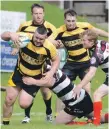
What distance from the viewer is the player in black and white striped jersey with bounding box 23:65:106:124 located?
28.3 feet

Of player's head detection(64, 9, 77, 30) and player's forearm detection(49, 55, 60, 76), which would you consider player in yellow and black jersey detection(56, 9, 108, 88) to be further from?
player's forearm detection(49, 55, 60, 76)

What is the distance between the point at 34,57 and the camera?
28.8 feet

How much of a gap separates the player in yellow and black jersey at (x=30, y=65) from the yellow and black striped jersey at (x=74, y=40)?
1.84 meters

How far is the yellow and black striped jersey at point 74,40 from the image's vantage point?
10727 mm

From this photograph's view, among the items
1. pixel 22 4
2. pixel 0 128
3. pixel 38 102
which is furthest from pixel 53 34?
pixel 22 4

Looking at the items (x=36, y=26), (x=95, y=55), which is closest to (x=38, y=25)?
(x=36, y=26)

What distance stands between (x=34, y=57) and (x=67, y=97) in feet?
2.61

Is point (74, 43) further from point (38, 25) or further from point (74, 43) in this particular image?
point (38, 25)

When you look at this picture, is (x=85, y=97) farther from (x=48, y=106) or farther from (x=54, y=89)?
(x=48, y=106)

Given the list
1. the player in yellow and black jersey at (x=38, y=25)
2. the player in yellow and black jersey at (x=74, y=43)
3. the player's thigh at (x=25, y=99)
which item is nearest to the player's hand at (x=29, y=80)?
the player's thigh at (x=25, y=99)

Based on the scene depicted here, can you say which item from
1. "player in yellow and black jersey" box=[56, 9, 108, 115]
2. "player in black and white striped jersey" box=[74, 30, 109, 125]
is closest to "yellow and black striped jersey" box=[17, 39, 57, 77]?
"player in black and white striped jersey" box=[74, 30, 109, 125]

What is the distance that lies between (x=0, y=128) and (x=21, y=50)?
1.39 metres

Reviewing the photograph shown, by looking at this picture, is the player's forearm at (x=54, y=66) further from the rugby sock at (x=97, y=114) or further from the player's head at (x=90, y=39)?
the rugby sock at (x=97, y=114)

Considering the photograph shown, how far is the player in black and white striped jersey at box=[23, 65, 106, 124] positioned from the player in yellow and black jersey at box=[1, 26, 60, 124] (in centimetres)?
13
